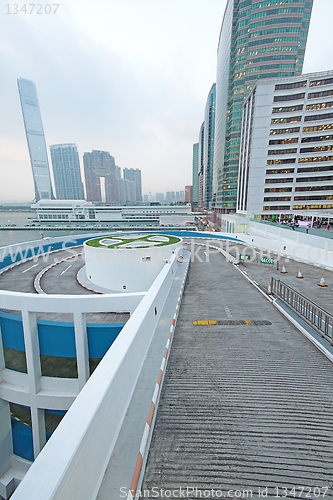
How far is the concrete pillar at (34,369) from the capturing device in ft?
28.5

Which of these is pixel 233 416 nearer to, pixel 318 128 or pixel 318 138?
pixel 318 138

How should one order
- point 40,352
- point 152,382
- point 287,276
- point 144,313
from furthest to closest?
point 287,276
point 40,352
point 144,313
point 152,382

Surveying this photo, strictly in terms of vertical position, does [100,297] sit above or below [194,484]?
above

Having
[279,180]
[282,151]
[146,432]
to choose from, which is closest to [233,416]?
[146,432]

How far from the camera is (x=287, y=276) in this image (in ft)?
54.6

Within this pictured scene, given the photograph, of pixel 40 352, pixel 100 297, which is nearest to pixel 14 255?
pixel 40 352

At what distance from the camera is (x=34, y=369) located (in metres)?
9.01

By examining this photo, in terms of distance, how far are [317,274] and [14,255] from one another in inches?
1198

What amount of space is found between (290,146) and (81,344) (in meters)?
68.3

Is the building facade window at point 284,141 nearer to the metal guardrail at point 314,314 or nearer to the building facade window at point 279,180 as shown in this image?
the building facade window at point 279,180

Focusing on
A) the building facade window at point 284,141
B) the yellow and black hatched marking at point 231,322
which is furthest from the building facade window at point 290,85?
the yellow and black hatched marking at point 231,322

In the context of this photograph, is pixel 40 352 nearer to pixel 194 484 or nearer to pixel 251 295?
pixel 194 484

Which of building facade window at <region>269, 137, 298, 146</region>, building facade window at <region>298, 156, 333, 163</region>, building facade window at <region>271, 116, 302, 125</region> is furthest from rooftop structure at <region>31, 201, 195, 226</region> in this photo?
building facade window at <region>298, 156, 333, 163</region>

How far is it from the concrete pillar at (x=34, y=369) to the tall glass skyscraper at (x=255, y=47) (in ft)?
285
